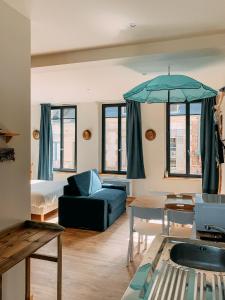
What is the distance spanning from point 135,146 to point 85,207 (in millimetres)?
2385

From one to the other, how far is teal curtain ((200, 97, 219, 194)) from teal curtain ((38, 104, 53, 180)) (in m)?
3.85

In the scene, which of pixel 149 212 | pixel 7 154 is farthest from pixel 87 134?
pixel 7 154

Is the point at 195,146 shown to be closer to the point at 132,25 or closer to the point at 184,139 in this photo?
the point at 184,139

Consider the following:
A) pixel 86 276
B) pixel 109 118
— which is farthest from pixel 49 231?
→ pixel 109 118

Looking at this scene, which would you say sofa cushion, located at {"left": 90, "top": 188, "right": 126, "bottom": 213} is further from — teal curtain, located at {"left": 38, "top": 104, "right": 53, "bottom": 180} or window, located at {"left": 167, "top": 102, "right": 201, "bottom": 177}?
teal curtain, located at {"left": 38, "top": 104, "right": 53, "bottom": 180}

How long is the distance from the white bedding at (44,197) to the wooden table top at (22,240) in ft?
8.25

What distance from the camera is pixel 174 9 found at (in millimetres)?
2162

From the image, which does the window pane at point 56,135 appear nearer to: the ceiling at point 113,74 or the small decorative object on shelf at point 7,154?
the ceiling at point 113,74

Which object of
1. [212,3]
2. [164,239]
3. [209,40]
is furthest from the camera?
[209,40]

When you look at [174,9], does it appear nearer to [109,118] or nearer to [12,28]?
[12,28]

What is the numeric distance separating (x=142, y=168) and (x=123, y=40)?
4.04 metres

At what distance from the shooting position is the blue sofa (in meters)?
4.51

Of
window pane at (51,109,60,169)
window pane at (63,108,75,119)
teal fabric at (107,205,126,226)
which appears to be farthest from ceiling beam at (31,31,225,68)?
window pane at (51,109,60,169)

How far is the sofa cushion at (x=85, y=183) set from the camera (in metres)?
4.76
